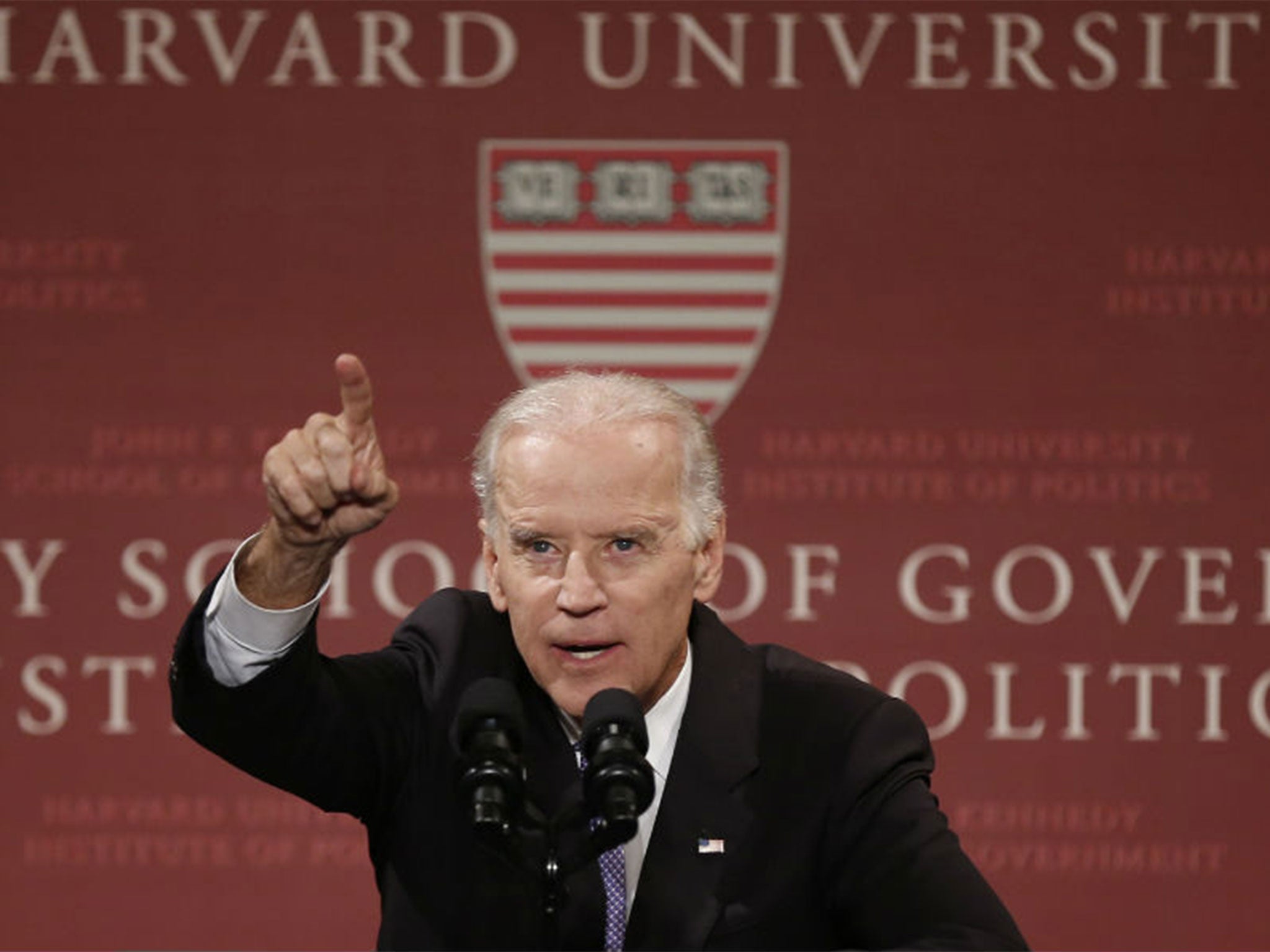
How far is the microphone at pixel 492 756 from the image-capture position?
1.39 meters

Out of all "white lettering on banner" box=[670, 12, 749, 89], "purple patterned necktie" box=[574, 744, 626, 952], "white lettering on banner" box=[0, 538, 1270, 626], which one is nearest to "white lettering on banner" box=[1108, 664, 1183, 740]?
"white lettering on banner" box=[0, 538, 1270, 626]

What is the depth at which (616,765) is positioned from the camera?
1380 millimetres

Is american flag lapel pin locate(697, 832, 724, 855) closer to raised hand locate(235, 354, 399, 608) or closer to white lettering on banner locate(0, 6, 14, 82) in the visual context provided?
raised hand locate(235, 354, 399, 608)

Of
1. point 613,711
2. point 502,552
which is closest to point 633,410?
point 502,552

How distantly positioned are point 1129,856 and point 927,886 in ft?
6.49

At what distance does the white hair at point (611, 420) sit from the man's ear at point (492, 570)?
0.04ft

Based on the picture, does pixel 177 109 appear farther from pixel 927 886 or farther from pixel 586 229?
pixel 927 886

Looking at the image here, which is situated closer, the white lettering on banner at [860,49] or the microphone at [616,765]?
the microphone at [616,765]

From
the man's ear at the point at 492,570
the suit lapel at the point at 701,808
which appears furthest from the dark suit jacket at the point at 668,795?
the man's ear at the point at 492,570

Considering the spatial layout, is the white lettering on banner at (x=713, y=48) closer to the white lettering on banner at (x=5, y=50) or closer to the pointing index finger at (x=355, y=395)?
the white lettering on banner at (x=5, y=50)

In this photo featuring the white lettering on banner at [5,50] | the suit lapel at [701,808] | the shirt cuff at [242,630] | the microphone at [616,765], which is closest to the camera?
the microphone at [616,765]

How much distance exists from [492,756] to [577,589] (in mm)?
291

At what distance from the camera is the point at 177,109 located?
3.45m

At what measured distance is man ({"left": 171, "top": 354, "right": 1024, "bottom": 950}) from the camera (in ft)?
5.46
